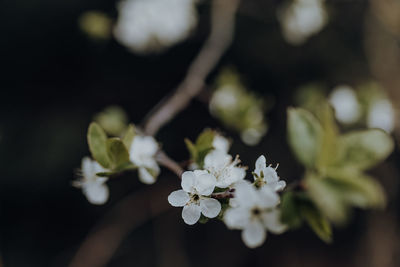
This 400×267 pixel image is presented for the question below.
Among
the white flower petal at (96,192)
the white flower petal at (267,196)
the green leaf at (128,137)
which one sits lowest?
the white flower petal at (267,196)

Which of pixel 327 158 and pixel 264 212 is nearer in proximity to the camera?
pixel 264 212

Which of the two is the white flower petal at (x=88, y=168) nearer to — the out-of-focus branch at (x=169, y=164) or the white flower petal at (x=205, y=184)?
the out-of-focus branch at (x=169, y=164)

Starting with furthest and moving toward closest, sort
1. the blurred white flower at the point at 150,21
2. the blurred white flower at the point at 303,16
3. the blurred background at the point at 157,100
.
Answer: the blurred background at the point at 157,100 < the blurred white flower at the point at 303,16 < the blurred white flower at the point at 150,21

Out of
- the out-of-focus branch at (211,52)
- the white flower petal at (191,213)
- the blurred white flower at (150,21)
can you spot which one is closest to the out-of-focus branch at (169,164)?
the white flower petal at (191,213)

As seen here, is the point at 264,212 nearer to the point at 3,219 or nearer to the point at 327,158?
the point at 327,158

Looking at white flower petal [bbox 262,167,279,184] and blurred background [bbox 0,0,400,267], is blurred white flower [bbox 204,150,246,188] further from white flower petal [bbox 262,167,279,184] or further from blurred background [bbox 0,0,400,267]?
blurred background [bbox 0,0,400,267]

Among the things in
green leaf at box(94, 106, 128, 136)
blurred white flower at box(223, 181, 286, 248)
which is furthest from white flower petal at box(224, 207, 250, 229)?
green leaf at box(94, 106, 128, 136)

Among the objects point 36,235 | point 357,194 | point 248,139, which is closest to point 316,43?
point 248,139

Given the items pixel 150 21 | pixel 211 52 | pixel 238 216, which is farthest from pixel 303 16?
pixel 238 216
